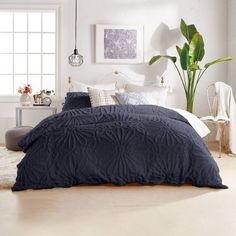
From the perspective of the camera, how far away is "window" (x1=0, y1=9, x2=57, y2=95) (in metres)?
6.43

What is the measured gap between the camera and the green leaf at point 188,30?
227 inches

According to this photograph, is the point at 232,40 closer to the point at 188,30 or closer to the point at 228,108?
the point at 188,30

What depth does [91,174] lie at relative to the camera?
3102 mm

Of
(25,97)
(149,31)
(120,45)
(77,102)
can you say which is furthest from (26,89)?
(149,31)

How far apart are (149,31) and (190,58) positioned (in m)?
0.87

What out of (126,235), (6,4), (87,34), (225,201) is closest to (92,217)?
(126,235)

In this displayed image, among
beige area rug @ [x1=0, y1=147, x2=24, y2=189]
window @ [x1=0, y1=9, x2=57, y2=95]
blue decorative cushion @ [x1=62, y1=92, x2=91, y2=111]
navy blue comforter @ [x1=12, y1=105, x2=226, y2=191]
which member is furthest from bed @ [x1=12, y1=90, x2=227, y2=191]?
window @ [x1=0, y1=9, x2=57, y2=95]

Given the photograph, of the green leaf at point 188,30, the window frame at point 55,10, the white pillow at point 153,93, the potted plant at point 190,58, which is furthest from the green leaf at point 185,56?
the window frame at point 55,10

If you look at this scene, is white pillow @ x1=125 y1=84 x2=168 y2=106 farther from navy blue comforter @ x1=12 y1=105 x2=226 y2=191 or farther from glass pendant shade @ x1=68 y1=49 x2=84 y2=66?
A: navy blue comforter @ x1=12 y1=105 x2=226 y2=191

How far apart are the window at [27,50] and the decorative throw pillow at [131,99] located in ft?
6.20

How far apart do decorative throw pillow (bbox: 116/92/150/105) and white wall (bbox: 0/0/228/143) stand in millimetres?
1333

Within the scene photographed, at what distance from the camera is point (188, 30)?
19.0 feet

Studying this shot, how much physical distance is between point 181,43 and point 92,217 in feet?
13.9

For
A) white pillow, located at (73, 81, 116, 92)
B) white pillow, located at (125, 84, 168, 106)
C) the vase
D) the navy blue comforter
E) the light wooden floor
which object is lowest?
the light wooden floor
